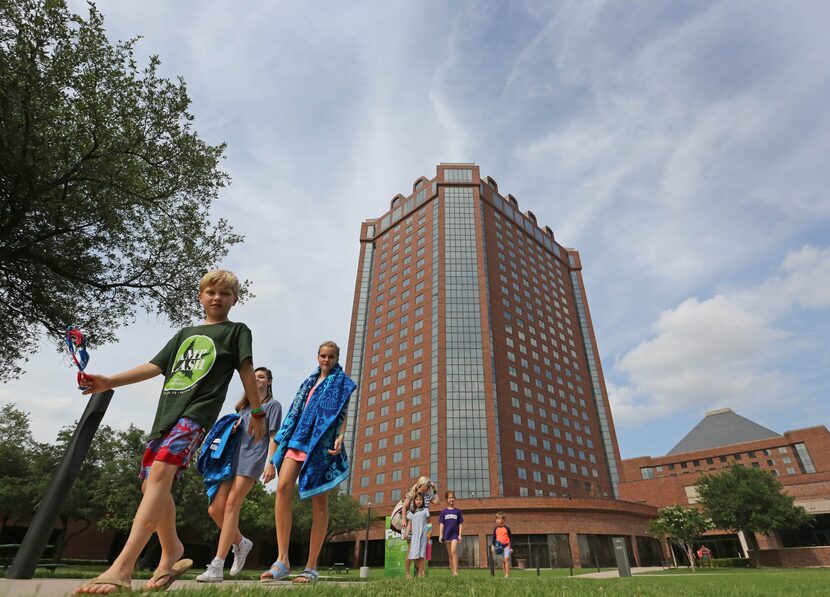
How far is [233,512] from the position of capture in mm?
4824

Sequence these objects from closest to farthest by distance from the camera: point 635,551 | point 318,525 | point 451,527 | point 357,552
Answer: point 318,525 < point 451,527 < point 635,551 < point 357,552

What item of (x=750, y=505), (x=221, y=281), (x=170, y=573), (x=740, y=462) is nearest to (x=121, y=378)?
(x=221, y=281)

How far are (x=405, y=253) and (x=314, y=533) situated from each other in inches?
3063

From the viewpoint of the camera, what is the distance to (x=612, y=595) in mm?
3980

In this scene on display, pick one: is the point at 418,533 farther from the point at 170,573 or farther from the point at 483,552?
the point at 483,552

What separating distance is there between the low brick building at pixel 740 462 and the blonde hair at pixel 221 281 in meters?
54.4

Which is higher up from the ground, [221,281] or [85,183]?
[85,183]

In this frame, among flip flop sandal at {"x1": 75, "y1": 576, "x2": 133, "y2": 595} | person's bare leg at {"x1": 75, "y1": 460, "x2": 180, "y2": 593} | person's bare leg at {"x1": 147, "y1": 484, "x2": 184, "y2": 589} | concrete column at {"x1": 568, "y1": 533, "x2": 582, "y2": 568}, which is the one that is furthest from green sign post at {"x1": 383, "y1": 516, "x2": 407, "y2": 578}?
concrete column at {"x1": 568, "y1": 533, "x2": 582, "y2": 568}

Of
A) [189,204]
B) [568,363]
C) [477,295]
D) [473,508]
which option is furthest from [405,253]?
[189,204]

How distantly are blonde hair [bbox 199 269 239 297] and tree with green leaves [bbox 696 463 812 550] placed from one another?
47.2m

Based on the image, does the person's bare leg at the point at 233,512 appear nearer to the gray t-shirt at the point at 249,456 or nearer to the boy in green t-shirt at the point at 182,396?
the gray t-shirt at the point at 249,456

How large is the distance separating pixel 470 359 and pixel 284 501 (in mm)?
60224

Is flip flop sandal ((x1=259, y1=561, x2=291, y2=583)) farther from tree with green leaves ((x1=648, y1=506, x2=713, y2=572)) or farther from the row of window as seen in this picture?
the row of window

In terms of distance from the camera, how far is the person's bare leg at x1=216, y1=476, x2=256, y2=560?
15.7ft
